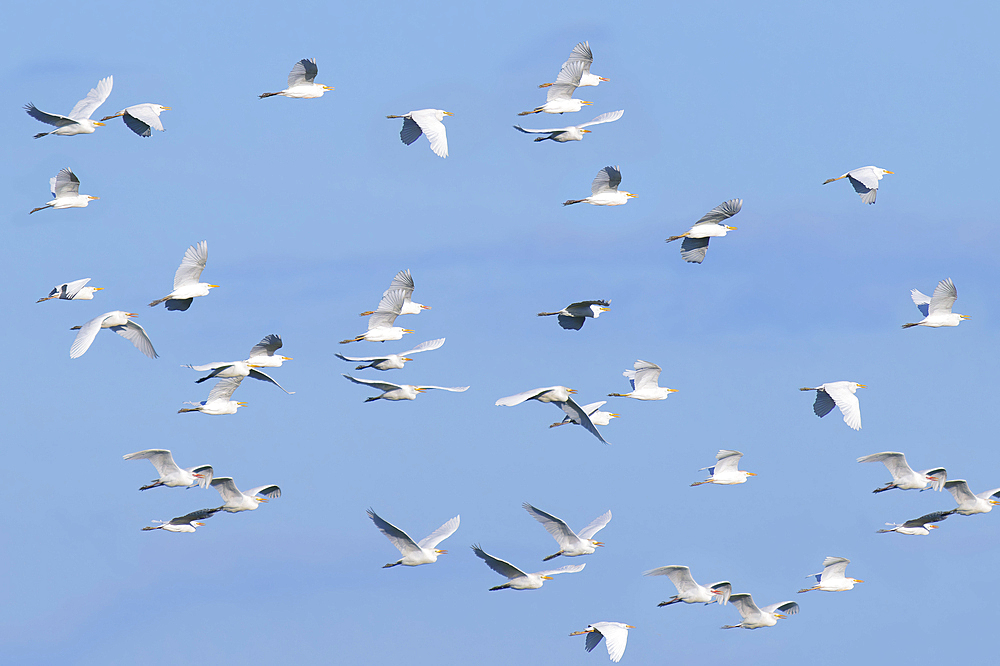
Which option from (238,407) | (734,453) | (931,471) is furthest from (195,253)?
(931,471)

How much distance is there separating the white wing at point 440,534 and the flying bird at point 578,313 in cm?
784

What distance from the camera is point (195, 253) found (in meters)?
50.5

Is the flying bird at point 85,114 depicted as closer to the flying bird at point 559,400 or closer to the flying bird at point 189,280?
the flying bird at point 189,280

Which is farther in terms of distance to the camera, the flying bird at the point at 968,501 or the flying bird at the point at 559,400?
the flying bird at the point at 968,501

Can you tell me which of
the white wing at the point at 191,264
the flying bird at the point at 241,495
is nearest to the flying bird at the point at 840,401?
the flying bird at the point at 241,495

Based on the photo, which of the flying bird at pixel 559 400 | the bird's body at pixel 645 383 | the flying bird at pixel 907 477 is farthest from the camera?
the bird's body at pixel 645 383

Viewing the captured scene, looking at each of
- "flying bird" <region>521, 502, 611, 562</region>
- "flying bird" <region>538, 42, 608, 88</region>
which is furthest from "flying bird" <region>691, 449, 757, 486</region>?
"flying bird" <region>538, 42, 608, 88</region>

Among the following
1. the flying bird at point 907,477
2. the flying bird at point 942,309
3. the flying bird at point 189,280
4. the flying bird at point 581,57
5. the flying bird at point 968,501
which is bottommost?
the flying bird at point 968,501

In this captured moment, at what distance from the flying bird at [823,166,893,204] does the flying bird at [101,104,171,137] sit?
23912mm

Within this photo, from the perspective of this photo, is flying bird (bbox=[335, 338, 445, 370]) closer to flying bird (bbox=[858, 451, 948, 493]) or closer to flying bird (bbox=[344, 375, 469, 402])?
flying bird (bbox=[344, 375, 469, 402])

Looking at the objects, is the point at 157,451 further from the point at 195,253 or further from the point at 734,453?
the point at 734,453

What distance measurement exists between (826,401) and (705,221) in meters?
7.74

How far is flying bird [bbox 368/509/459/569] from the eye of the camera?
46309 millimetres

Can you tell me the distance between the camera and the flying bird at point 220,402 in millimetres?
52594
